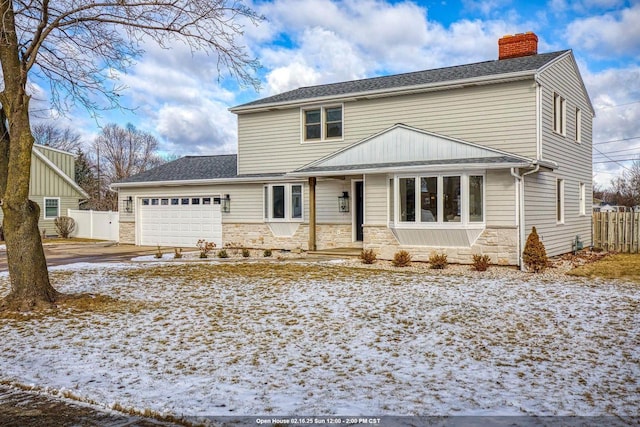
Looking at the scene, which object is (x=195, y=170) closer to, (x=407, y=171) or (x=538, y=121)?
(x=407, y=171)

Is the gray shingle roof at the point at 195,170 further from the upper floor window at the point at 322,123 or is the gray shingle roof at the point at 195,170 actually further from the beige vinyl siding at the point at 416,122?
the upper floor window at the point at 322,123

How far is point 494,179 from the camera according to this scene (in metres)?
13.0

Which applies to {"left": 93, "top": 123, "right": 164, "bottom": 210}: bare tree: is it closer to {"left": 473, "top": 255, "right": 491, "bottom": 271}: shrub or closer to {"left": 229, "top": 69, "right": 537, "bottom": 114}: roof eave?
{"left": 229, "top": 69, "right": 537, "bottom": 114}: roof eave

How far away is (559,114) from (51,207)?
26.1m

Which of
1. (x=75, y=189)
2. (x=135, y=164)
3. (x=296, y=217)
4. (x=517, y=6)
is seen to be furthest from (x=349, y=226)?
(x=135, y=164)

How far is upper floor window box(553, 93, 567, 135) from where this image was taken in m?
15.1

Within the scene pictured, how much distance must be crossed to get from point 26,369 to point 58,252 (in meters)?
15.2

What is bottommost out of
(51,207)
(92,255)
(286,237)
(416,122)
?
(92,255)

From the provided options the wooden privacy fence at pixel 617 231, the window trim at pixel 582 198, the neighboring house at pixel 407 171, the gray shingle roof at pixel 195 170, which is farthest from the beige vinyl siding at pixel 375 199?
the wooden privacy fence at pixel 617 231

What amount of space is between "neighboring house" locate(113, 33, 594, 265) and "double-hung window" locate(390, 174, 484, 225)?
28mm

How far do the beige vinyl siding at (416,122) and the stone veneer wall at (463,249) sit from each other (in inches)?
100

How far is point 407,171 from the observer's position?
1366 cm

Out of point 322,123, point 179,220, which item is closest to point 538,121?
point 322,123

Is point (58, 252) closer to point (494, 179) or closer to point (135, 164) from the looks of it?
point (494, 179)
